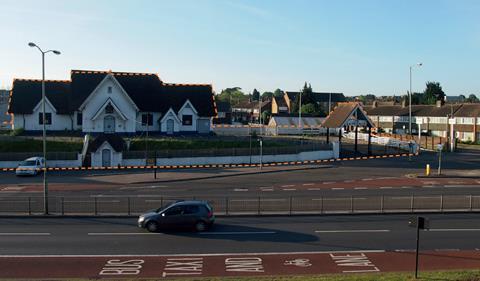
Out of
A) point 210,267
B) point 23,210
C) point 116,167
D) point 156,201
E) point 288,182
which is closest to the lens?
point 210,267

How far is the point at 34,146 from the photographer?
5403cm

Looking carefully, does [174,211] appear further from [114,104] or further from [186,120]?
[186,120]

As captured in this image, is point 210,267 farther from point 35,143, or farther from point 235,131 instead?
point 235,131

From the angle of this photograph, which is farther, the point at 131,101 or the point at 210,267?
the point at 131,101

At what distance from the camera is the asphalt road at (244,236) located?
2106 centimetres

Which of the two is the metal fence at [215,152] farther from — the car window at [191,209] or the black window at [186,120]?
the car window at [191,209]

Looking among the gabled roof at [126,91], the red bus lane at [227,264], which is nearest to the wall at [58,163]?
the gabled roof at [126,91]

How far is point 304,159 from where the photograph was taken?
186 ft

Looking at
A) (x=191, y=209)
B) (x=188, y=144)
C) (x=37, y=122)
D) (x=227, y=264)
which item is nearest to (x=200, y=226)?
(x=191, y=209)

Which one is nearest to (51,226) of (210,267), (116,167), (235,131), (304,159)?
(210,267)

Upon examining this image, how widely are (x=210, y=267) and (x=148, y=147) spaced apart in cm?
3773

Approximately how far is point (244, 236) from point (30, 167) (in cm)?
2966

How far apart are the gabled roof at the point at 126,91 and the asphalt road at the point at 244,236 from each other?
4007 cm

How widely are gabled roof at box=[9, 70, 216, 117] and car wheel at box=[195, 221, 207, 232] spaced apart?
42264mm
